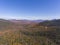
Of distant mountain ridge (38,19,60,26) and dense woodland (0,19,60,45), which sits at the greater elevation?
distant mountain ridge (38,19,60,26)

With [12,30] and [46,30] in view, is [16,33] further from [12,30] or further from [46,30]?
[46,30]

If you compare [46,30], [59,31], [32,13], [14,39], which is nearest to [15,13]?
[32,13]

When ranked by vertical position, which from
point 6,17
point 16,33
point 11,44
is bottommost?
point 11,44

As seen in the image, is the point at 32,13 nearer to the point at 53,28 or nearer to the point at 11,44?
the point at 53,28

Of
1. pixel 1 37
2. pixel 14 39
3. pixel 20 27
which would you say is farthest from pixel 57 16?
pixel 1 37

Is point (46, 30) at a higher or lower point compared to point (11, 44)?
higher

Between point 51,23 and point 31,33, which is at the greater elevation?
point 51,23

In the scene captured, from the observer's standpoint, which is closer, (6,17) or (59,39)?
(59,39)
